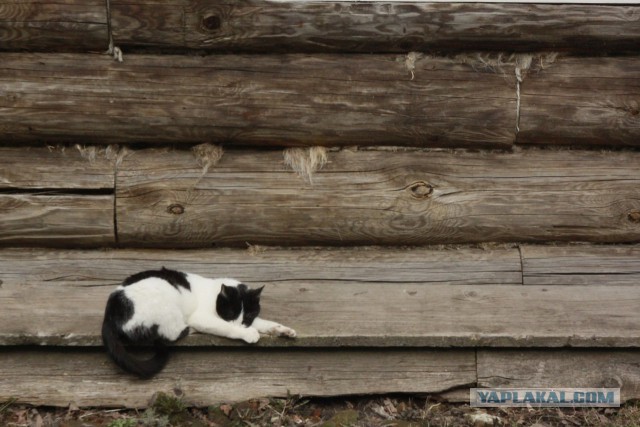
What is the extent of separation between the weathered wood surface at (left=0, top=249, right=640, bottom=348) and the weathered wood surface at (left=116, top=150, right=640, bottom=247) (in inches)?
6.7

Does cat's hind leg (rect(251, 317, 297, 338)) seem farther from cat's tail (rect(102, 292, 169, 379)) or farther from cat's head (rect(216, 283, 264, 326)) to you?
cat's tail (rect(102, 292, 169, 379))

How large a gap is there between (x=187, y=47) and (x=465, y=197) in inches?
80.2

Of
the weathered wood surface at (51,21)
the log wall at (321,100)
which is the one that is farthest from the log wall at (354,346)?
the weathered wood surface at (51,21)

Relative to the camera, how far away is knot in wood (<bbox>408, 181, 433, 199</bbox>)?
5.92 m

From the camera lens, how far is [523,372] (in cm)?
522

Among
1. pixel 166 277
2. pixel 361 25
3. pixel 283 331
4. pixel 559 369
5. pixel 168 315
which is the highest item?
pixel 361 25

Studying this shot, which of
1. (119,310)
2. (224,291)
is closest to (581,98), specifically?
(224,291)

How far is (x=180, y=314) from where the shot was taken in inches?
198

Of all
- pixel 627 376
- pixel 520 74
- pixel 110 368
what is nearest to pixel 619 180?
pixel 520 74

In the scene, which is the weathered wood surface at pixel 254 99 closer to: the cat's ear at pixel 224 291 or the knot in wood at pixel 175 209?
the knot in wood at pixel 175 209

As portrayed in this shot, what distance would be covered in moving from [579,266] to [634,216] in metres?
0.51

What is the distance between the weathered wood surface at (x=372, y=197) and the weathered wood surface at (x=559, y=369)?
3.47 ft

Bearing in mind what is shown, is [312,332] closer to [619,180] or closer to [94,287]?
[94,287]
